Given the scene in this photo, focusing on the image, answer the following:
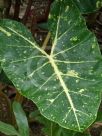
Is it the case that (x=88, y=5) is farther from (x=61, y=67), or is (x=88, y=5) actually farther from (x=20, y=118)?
(x=20, y=118)

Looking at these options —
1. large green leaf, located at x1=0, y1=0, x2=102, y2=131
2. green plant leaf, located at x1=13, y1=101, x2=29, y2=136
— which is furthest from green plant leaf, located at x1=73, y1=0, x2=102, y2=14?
green plant leaf, located at x1=13, y1=101, x2=29, y2=136

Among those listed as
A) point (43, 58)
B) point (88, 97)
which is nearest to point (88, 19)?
point (43, 58)

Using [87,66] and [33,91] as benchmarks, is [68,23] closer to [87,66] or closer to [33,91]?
[87,66]

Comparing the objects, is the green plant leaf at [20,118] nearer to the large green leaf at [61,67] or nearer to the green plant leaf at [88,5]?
the large green leaf at [61,67]

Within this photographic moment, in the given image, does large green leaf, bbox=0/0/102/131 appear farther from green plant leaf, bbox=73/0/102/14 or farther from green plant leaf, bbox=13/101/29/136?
green plant leaf, bbox=13/101/29/136

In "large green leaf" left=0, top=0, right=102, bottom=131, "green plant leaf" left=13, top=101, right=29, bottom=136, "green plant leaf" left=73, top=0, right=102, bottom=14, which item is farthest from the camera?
"green plant leaf" left=73, top=0, right=102, bottom=14

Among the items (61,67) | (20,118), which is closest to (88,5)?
(61,67)
